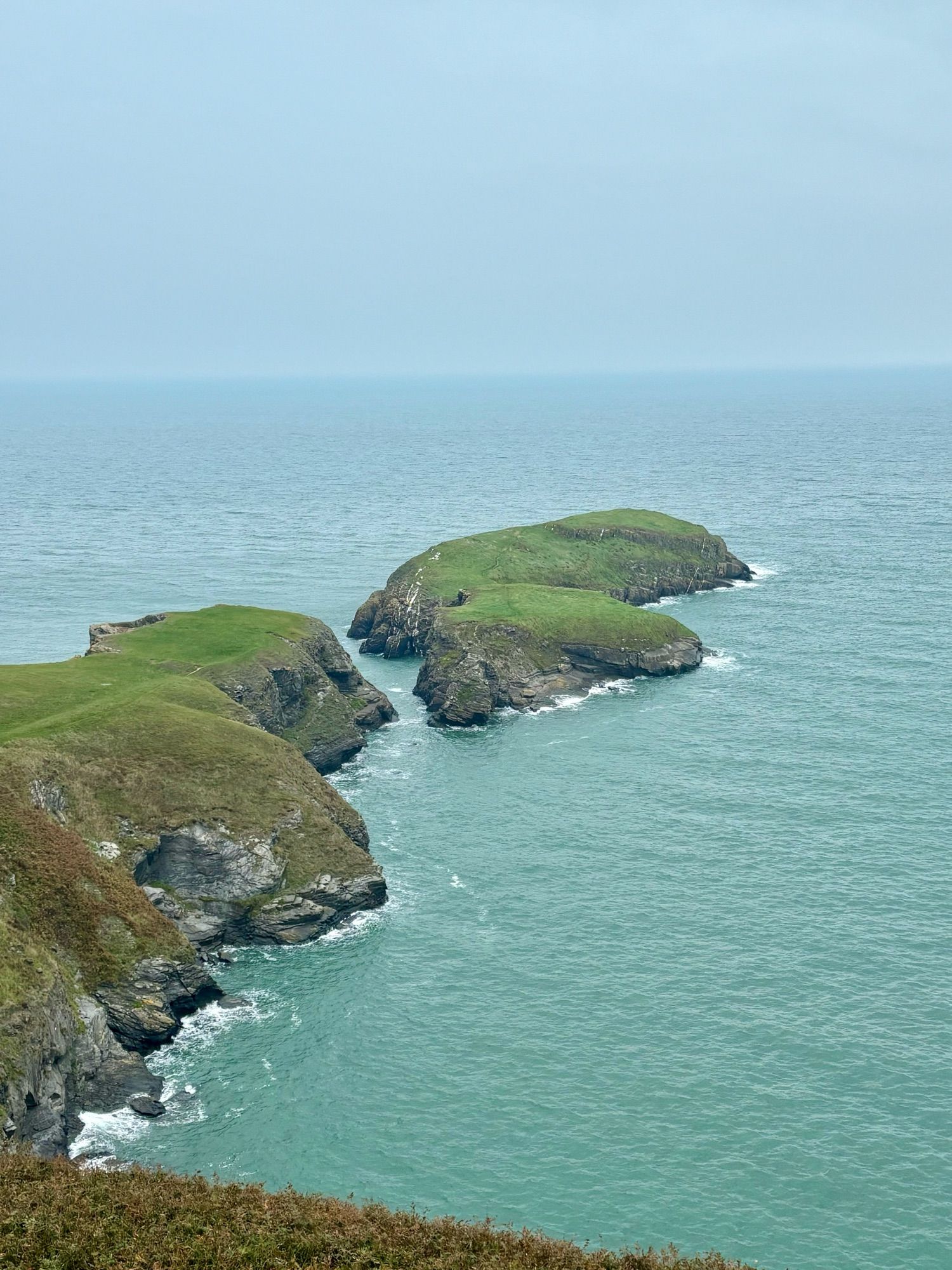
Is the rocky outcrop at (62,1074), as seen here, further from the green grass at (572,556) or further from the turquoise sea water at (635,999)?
the green grass at (572,556)

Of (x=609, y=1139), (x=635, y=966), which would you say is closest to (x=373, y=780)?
(x=635, y=966)

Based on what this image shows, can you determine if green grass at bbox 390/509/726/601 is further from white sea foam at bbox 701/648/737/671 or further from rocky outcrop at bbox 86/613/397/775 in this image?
rocky outcrop at bbox 86/613/397/775

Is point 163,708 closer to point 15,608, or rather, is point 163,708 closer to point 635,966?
point 635,966

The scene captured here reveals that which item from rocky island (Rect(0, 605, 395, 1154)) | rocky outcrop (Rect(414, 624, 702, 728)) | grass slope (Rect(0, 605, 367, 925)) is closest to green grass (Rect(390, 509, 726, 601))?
rocky outcrop (Rect(414, 624, 702, 728))

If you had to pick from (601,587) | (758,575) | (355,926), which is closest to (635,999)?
(355,926)

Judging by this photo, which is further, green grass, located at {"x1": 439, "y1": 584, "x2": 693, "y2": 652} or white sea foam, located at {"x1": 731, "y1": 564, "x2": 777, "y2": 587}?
white sea foam, located at {"x1": 731, "y1": 564, "x2": 777, "y2": 587}

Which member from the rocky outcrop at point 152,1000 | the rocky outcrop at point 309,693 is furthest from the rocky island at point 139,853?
the rocky outcrop at point 309,693

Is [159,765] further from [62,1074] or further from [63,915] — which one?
[62,1074]
